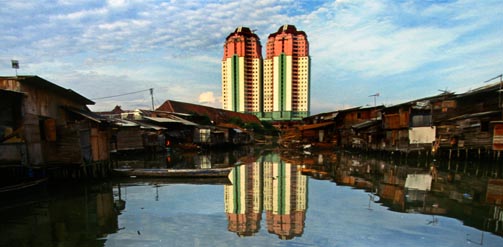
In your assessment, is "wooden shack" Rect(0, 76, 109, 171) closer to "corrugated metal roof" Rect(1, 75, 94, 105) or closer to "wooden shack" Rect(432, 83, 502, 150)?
"corrugated metal roof" Rect(1, 75, 94, 105)

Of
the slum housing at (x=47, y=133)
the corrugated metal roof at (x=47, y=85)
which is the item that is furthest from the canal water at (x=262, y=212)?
the corrugated metal roof at (x=47, y=85)

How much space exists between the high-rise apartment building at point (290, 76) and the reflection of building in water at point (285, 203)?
6472 cm

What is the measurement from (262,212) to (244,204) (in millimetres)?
1085

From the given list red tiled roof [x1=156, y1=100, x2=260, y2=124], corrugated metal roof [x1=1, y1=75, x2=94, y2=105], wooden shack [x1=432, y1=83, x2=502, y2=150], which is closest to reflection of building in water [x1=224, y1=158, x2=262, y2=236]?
corrugated metal roof [x1=1, y1=75, x2=94, y2=105]

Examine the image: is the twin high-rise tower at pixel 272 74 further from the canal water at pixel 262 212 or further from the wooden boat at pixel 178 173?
the canal water at pixel 262 212

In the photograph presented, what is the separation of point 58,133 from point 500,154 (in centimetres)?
2702

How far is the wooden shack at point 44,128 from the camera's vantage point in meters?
12.5

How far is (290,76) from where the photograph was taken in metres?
79.6

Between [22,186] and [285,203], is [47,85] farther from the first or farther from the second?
[285,203]

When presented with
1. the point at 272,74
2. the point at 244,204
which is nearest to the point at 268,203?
the point at 244,204

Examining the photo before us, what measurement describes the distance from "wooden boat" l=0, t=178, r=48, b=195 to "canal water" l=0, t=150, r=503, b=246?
1.53ft

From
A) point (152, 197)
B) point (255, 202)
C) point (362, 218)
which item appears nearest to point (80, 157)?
point (152, 197)

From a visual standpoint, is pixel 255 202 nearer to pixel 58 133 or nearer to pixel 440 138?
pixel 58 133

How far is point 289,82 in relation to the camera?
8006cm
